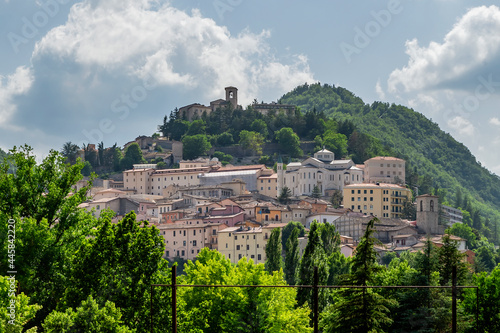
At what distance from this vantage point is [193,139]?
5281 inches

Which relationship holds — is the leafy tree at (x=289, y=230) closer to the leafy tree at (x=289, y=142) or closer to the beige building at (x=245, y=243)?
the beige building at (x=245, y=243)

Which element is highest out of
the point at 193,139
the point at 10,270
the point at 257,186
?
the point at 193,139

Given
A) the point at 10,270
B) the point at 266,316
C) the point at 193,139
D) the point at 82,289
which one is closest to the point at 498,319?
the point at 266,316

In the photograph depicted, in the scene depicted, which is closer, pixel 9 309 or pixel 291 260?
pixel 9 309

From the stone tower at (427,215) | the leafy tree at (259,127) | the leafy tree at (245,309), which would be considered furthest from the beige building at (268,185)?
the leafy tree at (245,309)

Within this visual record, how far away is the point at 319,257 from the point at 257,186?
7409 centimetres

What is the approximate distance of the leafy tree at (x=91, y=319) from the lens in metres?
20.4

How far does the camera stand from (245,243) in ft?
293

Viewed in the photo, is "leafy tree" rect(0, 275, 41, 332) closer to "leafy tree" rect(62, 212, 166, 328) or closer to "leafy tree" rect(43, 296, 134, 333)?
"leafy tree" rect(43, 296, 134, 333)

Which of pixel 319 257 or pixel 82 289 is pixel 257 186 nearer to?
pixel 319 257

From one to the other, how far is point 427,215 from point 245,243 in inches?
937

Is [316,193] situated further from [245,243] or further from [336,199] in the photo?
[245,243]

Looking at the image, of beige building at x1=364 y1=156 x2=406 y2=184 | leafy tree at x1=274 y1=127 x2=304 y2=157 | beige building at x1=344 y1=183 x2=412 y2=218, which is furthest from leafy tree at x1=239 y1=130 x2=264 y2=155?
beige building at x1=344 y1=183 x2=412 y2=218

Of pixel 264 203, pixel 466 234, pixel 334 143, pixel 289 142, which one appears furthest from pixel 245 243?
pixel 289 142
